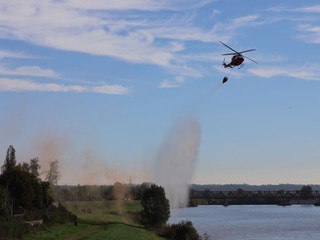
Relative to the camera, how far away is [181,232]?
93.4 metres

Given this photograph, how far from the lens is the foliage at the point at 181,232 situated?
90.8 m

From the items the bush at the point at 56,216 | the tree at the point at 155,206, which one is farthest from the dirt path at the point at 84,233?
the tree at the point at 155,206

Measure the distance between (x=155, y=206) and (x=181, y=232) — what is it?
1291 cm

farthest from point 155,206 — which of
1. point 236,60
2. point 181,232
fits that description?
point 236,60

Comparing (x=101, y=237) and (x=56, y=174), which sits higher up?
(x=56, y=174)

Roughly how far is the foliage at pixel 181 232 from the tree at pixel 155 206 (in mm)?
4958

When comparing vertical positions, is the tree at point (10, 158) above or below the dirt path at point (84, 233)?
above

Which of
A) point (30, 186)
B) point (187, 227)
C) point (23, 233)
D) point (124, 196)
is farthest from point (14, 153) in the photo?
point (124, 196)

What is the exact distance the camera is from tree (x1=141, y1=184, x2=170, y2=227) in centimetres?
10575

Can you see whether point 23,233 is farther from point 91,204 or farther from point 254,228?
point 91,204

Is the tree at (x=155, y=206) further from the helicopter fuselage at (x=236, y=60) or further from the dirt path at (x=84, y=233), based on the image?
the helicopter fuselage at (x=236, y=60)

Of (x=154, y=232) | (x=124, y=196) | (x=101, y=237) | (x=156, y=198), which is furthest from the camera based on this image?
(x=124, y=196)

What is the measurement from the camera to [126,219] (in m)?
117

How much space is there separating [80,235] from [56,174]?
6801 centimetres
